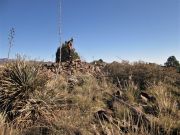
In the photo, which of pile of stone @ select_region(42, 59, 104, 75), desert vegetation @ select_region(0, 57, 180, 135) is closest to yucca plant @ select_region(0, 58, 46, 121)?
desert vegetation @ select_region(0, 57, 180, 135)

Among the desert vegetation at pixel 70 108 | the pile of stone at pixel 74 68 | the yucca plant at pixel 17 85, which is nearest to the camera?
the desert vegetation at pixel 70 108

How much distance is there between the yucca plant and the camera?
355 inches

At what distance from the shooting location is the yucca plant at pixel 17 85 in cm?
902

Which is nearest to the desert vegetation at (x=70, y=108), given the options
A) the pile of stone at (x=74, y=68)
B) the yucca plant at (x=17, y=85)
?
the yucca plant at (x=17, y=85)

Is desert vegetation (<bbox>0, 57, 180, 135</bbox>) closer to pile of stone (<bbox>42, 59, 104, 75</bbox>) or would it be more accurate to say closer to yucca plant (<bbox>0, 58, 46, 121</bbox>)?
yucca plant (<bbox>0, 58, 46, 121</bbox>)

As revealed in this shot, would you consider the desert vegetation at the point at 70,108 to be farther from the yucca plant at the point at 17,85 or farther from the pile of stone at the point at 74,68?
the pile of stone at the point at 74,68

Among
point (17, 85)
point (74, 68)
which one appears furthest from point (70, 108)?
point (74, 68)

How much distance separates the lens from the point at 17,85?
9.48 metres

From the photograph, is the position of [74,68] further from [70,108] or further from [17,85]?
[17,85]

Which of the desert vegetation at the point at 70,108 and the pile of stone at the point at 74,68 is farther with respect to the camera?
the pile of stone at the point at 74,68

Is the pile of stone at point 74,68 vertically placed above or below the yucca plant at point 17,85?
above

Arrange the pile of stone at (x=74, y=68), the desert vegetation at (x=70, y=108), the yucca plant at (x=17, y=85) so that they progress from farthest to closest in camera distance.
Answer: the pile of stone at (x=74, y=68), the yucca plant at (x=17, y=85), the desert vegetation at (x=70, y=108)

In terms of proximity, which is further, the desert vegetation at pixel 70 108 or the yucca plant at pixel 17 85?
the yucca plant at pixel 17 85

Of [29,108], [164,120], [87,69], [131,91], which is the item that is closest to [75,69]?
[87,69]
